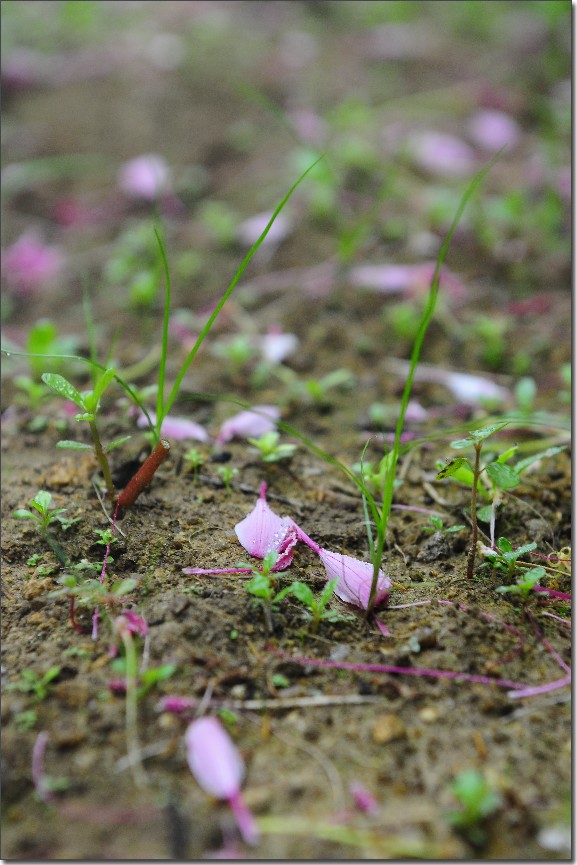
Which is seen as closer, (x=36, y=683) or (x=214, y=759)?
(x=214, y=759)

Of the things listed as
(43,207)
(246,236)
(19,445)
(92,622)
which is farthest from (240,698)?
(43,207)

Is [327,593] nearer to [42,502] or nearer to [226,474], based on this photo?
[226,474]

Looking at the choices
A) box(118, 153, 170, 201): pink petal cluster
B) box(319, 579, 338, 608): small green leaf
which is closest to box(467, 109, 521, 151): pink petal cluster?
box(118, 153, 170, 201): pink petal cluster

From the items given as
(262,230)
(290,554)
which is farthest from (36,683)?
(262,230)

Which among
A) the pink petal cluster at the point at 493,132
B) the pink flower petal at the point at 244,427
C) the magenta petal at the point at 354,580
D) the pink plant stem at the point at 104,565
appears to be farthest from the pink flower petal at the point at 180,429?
the pink petal cluster at the point at 493,132

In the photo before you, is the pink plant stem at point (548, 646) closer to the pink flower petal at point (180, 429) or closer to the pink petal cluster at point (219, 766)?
the pink petal cluster at point (219, 766)

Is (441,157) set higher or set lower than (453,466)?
higher

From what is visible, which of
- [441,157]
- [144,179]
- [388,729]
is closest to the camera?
[388,729]
